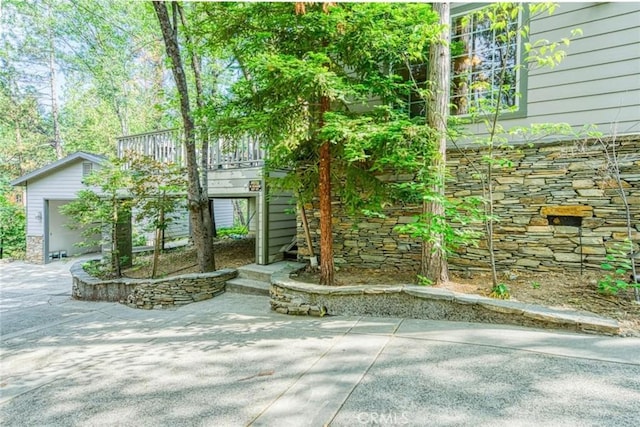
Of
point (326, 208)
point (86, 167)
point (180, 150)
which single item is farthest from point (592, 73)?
point (86, 167)

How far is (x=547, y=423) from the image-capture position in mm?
1904

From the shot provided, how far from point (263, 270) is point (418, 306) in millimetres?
3237

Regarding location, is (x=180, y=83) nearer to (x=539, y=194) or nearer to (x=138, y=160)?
(x=138, y=160)

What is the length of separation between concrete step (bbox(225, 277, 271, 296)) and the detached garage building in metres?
8.26

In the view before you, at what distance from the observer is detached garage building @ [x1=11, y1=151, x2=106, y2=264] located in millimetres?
11320

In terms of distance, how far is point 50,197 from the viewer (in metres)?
11.8

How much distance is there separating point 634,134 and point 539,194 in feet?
3.89

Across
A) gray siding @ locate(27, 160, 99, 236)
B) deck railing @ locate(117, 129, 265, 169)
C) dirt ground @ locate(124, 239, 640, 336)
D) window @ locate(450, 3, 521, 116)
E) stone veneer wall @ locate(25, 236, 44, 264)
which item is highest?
window @ locate(450, 3, 521, 116)

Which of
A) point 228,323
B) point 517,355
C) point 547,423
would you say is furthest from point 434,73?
point 228,323

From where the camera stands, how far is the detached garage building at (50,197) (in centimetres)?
1132

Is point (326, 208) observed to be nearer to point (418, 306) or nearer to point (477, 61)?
point (418, 306)

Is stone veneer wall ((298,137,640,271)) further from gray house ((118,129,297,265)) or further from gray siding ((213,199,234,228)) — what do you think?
gray siding ((213,199,234,228))

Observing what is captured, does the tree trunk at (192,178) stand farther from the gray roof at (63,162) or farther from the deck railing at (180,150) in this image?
the gray roof at (63,162)

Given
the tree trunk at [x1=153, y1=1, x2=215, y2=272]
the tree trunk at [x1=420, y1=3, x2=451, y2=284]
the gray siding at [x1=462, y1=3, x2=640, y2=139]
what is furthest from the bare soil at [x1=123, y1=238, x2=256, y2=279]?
the gray siding at [x1=462, y1=3, x2=640, y2=139]
